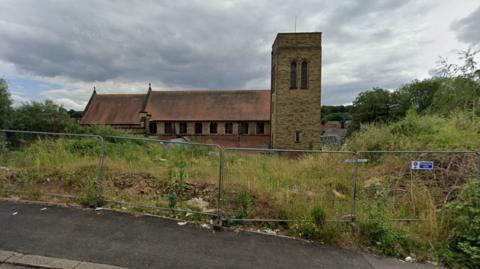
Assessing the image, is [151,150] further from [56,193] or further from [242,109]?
[242,109]

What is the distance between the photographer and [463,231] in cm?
391

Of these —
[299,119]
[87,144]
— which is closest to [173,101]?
[299,119]

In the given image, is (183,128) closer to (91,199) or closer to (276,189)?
(91,199)

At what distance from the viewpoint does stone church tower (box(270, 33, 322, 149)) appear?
28562 millimetres

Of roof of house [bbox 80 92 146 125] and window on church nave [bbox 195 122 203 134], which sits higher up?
roof of house [bbox 80 92 146 125]

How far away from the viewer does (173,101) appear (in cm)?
3928

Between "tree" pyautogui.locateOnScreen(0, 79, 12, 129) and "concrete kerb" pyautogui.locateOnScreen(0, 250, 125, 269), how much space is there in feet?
85.7

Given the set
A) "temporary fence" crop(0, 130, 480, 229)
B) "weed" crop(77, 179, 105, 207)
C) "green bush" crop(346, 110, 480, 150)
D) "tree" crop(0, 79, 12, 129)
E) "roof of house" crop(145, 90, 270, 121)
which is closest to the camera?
"temporary fence" crop(0, 130, 480, 229)

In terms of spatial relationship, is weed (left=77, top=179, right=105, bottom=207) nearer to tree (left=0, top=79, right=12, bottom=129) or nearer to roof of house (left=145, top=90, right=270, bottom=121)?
tree (left=0, top=79, right=12, bottom=129)

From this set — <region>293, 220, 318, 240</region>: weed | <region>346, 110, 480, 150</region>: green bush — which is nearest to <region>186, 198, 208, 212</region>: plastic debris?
<region>293, 220, 318, 240</region>: weed

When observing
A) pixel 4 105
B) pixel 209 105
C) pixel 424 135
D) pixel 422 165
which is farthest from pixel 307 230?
pixel 209 105

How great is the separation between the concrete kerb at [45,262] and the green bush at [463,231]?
4.92 metres

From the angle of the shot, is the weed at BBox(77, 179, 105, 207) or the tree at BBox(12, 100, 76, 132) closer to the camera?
the weed at BBox(77, 179, 105, 207)

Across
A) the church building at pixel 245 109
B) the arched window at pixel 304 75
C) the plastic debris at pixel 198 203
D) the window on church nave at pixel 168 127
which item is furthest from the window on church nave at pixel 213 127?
the plastic debris at pixel 198 203
